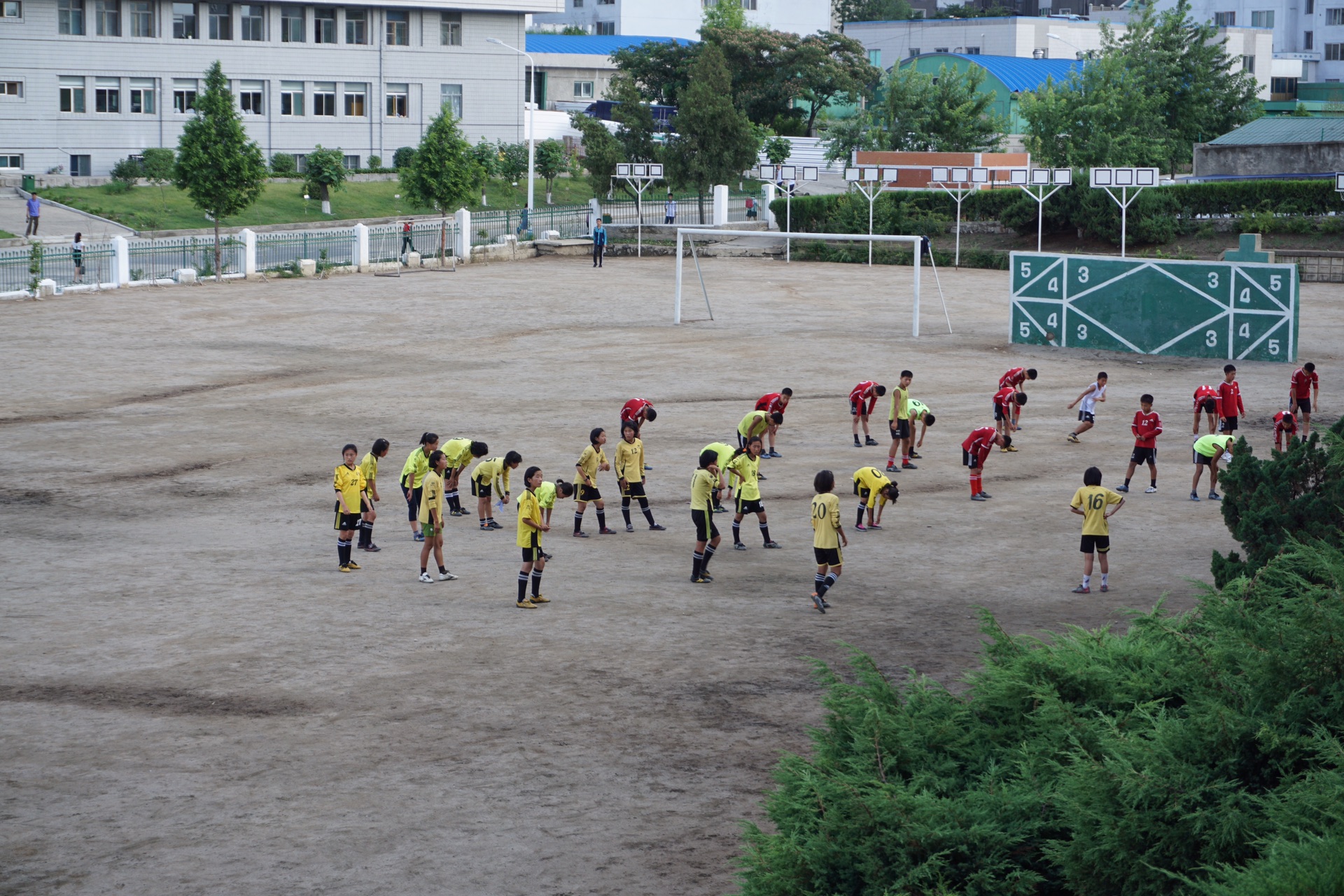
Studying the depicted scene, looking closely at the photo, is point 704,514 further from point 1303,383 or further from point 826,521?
point 1303,383

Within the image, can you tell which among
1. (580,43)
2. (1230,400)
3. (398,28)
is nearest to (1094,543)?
(1230,400)

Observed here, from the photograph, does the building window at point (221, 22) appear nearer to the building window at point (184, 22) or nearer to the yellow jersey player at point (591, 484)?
the building window at point (184, 22)

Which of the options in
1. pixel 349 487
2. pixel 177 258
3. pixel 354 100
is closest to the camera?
pixel 349 487

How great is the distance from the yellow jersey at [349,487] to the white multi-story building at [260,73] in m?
57.9

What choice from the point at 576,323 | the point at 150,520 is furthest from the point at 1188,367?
the point at 150,520

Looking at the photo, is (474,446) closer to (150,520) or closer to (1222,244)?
(150,520)

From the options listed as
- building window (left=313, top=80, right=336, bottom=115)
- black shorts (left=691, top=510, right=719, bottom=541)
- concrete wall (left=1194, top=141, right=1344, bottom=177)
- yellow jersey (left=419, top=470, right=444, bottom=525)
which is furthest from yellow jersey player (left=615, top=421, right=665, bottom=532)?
building window (left=313, top=80, right=336, bottom=115)

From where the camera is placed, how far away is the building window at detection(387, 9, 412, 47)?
251 feet

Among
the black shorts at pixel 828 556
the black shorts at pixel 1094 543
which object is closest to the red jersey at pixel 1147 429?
the black shorts at pixel 1094 543

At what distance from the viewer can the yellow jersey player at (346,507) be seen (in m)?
16.4

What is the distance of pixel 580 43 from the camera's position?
4171 inches

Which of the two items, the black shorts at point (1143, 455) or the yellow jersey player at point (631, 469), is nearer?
the yellow jersey player at point (631, 469)

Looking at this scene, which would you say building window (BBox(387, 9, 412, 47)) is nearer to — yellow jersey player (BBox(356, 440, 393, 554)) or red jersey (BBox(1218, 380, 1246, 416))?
red jersey (BBox(1218, 380, 1246, 416))

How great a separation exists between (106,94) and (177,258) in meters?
25.2
